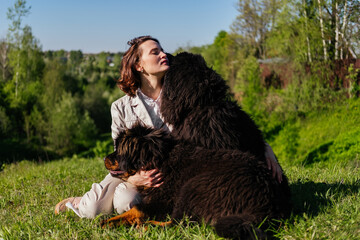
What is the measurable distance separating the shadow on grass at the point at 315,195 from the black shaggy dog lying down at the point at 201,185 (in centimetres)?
38

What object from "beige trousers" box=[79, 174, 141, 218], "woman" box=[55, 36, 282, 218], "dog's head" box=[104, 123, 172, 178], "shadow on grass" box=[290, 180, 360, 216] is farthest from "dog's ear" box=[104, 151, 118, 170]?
"shadow on grass" box=[290, 180, 360, 216]

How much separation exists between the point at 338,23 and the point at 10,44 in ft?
79.6

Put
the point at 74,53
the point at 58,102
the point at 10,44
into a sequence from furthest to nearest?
the point at 74,53, the point at 58,102, the point at 10,44

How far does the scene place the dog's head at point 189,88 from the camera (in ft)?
9.44

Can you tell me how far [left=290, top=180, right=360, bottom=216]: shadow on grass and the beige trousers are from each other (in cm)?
152

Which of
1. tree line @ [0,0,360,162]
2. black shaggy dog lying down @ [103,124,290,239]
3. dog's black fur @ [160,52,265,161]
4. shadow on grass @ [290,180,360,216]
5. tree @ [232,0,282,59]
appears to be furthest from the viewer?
tree @ [232,0,282,59]

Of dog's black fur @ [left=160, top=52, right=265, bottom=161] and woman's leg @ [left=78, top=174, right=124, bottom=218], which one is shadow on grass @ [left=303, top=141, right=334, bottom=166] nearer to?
dog's black fur @ [left=160, top=52, right=265, bottom=161]

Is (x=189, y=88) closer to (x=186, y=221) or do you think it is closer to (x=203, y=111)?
(x=203, y=111)

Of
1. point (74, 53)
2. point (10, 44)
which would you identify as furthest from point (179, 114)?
point (74, 53)

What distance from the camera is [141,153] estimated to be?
111 inches

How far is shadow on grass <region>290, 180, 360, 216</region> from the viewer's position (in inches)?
113

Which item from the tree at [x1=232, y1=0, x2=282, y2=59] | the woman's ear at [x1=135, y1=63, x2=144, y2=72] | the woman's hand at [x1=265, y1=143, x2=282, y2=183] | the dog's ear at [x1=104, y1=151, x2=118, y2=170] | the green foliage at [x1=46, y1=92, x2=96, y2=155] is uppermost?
the tree at [x1=232, y1=0, x2=282, y2=59]

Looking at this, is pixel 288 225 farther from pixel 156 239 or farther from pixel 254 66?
pixel 254 66

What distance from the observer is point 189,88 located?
2898mm
